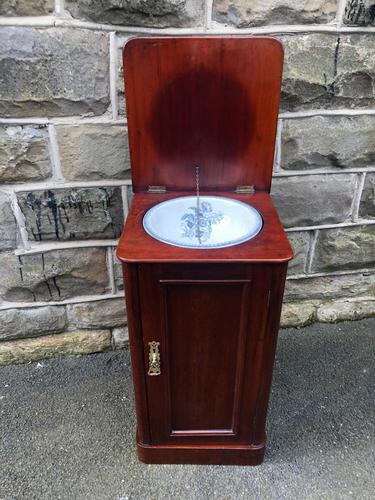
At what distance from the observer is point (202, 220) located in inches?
52.4

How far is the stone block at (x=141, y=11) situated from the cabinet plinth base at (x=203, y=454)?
51.3 inches

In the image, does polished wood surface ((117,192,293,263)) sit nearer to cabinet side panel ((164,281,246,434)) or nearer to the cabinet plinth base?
cabinet side panel ((164,281,246,434))

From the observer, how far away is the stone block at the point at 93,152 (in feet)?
4.66

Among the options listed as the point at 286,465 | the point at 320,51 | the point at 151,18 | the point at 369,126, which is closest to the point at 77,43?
the point at 151,18

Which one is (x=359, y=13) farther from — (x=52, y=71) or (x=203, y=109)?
(x=52, y=71)

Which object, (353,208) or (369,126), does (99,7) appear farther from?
(353,208)

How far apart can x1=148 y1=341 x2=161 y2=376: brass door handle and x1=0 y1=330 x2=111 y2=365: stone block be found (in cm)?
66

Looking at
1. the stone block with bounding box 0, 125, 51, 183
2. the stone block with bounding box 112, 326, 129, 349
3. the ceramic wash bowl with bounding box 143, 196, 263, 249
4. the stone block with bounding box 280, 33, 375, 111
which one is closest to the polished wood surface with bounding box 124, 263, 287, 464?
the ceramic wash bowl with bounding box 143, 196, 263, 249

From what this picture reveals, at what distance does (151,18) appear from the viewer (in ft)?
4.26

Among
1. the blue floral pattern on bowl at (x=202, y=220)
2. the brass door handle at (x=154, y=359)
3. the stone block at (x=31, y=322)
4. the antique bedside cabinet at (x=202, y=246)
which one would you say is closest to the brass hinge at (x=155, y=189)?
the antique bedside cabinet at (x=202, y=246)

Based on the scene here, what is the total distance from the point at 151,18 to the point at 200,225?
0.64m

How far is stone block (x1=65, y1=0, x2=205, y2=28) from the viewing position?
127cm

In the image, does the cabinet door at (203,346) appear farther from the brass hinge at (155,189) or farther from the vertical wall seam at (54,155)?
the vertical wall seam at (54,155)

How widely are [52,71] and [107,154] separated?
0.99 feet
